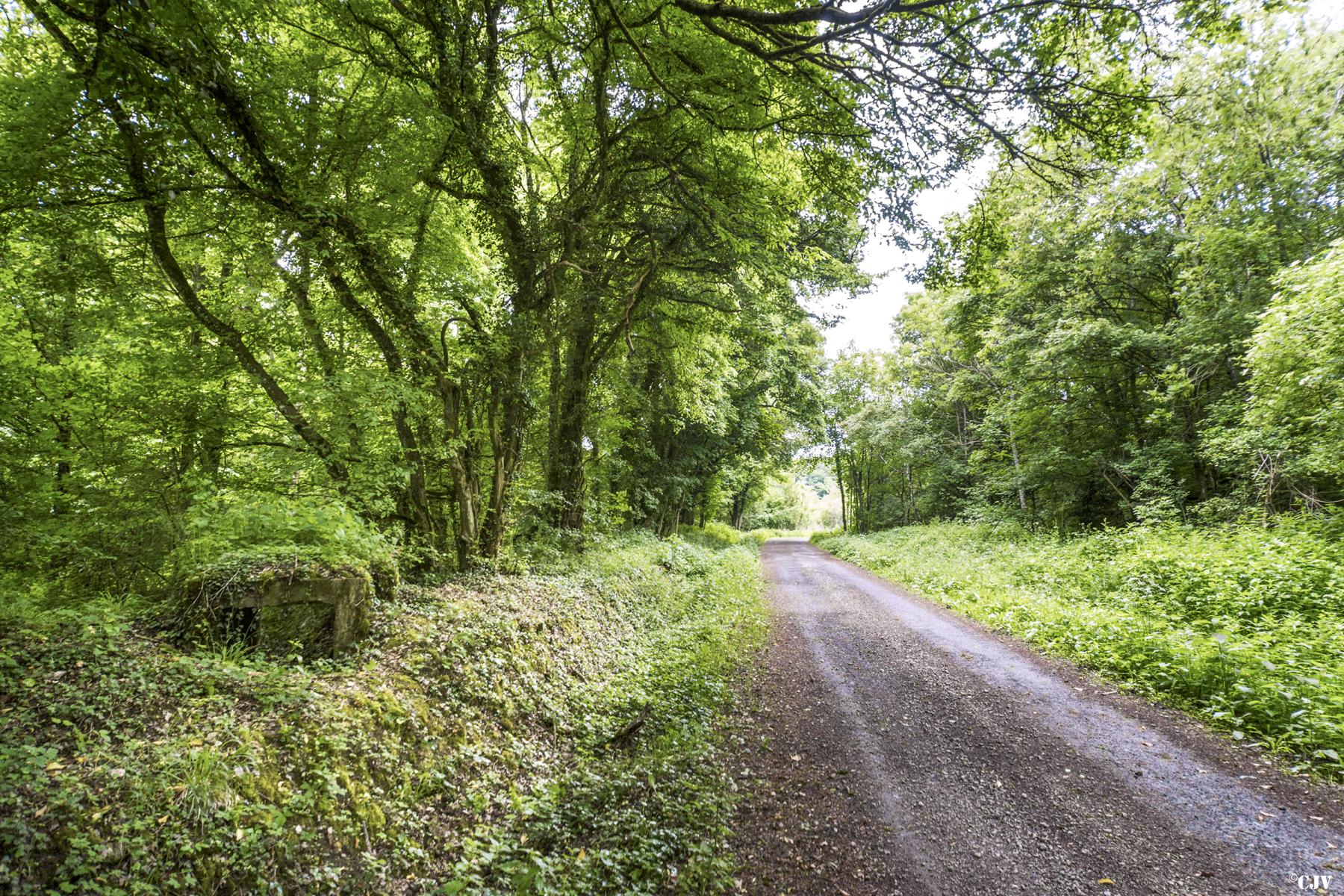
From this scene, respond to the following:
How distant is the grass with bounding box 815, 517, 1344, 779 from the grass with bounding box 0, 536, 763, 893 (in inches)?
191

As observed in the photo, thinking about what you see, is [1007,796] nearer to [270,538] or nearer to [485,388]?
[270,538]

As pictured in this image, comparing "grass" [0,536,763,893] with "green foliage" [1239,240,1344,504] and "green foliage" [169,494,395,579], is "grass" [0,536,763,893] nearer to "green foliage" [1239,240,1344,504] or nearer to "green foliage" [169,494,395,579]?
"green foliage" [169,494,395,579]

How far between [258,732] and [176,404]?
5.15 m

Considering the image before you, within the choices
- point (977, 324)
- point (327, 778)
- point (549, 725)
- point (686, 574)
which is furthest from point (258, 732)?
point (977, 324)

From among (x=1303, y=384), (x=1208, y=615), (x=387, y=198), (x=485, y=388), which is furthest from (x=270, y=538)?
(x=1303, y=384)

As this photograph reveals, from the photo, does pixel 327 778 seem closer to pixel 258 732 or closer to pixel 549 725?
pixel 258 732

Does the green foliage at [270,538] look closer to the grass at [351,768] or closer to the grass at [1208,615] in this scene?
the grass at [351,768]

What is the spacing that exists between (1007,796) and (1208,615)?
5.51 meters

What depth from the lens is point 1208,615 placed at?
681cm

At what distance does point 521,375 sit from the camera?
8094 mm

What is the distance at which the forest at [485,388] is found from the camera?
3.41m

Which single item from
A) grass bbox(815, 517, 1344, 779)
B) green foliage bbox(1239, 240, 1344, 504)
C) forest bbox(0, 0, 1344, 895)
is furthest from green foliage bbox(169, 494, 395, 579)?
green foliage bbox(1239, 240, 1344, 504)

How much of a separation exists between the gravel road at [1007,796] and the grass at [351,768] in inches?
24.9

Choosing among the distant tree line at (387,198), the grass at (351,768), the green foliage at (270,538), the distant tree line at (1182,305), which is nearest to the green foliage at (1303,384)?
the distant tree line at (1182,305)
